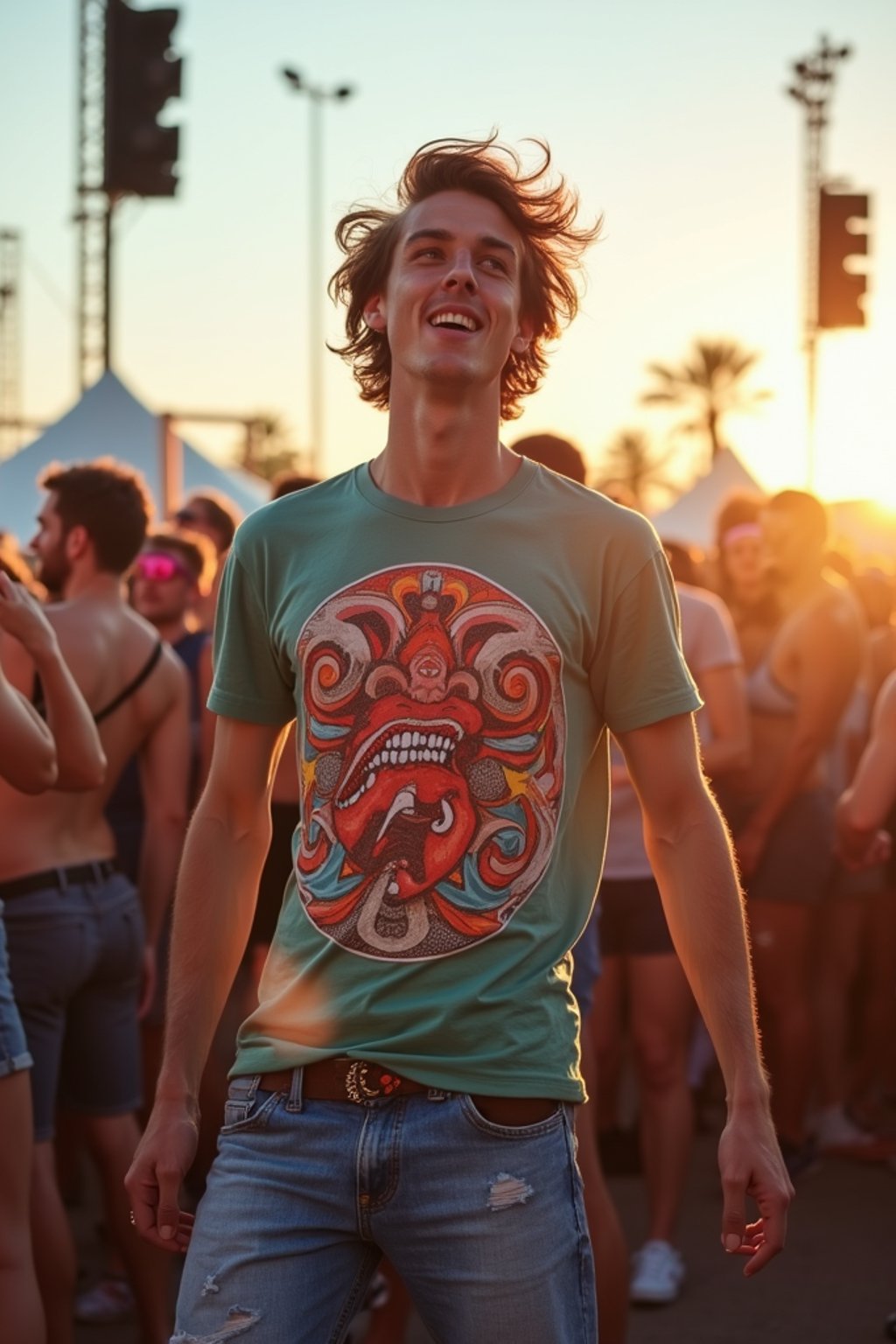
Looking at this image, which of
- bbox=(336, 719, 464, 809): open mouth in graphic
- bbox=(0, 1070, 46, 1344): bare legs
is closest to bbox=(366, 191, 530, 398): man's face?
bbox=(336, 719, 464, 809): open mouth in graphic

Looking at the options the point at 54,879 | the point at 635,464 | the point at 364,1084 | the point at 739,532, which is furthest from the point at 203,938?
the point at 635,464

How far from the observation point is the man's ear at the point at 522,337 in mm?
3121

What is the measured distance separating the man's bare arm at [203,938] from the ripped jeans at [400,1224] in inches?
4.0

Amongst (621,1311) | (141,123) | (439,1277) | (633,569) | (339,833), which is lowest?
(621,1311)

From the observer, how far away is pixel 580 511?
2842 mm

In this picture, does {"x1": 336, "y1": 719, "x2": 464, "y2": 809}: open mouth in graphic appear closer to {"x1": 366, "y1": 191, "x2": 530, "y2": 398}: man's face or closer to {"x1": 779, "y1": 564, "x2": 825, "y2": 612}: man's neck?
{"x1": 366, "y1": 191, "x2": 530, "y2": 398}: man's face

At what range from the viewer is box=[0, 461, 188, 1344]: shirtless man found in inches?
192

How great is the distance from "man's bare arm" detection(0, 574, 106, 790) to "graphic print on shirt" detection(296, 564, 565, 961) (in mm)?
1722

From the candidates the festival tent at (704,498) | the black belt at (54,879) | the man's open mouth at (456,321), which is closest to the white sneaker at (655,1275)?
the black belt at (54,879)

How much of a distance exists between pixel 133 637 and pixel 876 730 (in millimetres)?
2231

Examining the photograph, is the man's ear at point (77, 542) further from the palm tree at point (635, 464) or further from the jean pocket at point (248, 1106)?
the palm tree at point (635, 464)

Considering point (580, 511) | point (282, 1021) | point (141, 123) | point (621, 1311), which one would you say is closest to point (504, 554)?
point (580, 511)

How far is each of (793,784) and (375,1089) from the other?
482 centimetres

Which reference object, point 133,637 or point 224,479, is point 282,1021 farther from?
point 224,479
